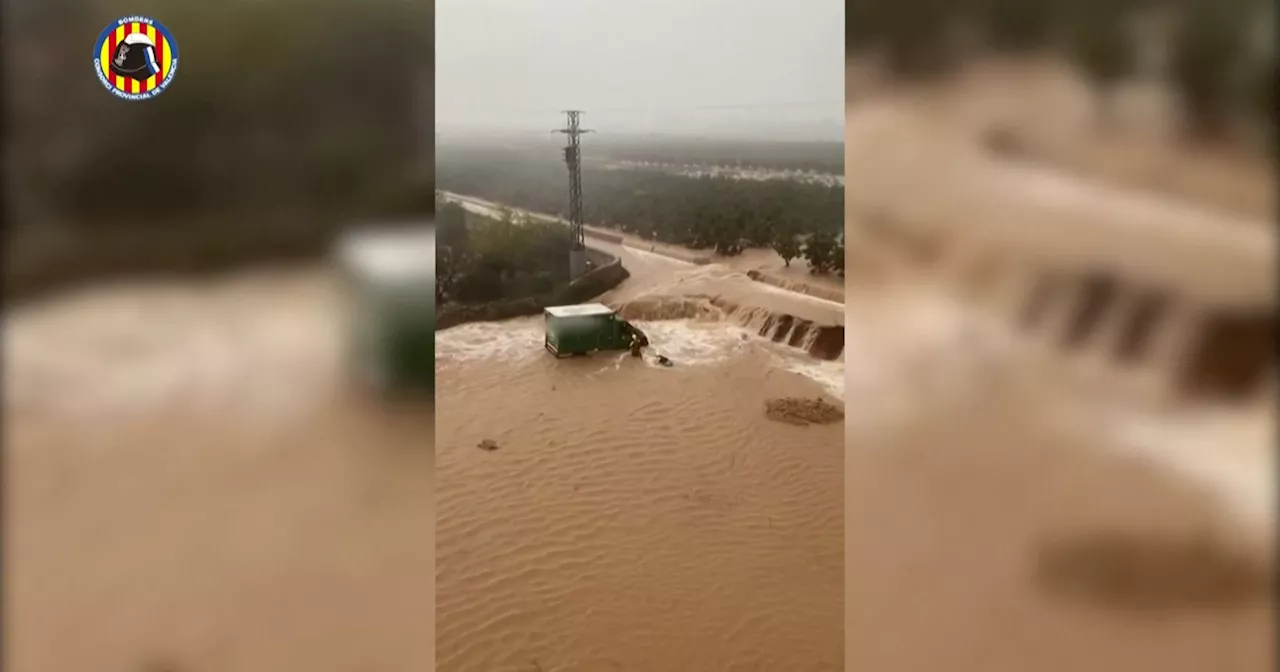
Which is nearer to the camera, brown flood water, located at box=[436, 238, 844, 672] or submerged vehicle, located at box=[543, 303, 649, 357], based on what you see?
brown flood water, located at box=[436, 238, 844, 672]

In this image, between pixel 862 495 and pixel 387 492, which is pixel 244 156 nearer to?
pixel 387 492

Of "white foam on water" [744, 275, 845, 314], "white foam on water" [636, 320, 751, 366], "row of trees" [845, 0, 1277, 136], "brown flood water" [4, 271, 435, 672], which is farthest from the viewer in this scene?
"white foam on water" [636, 320, 751, 366]

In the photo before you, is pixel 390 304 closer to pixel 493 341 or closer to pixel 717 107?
pixel 493 341

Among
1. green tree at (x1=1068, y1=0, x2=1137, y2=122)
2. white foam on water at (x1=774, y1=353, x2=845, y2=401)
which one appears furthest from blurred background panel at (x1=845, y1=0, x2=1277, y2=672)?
white foam on water at (x1=774, y1=353, x2=845, y2=401)

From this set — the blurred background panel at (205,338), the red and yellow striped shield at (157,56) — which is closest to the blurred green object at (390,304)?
the blurred background panel at (205,338)

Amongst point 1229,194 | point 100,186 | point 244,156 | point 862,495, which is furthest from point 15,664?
point 1229,194

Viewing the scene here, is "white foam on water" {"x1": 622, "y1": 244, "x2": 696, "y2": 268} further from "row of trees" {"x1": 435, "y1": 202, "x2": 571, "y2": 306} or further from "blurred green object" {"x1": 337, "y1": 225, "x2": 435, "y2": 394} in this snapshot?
"blurred green object" {"x1": 337, "y1": 225, "x2": 435, "y2": 394}
